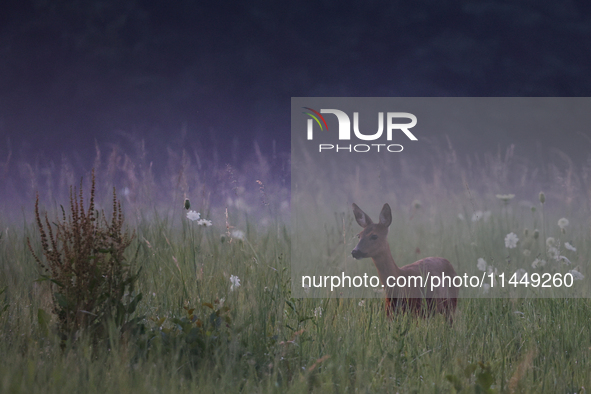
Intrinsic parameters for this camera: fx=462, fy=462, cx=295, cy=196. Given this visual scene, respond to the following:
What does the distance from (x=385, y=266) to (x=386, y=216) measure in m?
0.37

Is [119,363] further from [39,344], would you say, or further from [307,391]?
[307,391]

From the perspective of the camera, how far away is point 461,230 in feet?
14.2

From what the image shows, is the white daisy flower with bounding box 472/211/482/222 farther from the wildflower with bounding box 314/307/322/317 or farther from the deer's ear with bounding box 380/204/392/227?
the wildflower with bounding box 314/307/322/317

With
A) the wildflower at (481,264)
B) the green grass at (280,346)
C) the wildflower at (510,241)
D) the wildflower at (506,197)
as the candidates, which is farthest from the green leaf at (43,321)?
the wildflower at (506,197)

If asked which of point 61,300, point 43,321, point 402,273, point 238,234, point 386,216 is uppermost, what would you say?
point 386,216

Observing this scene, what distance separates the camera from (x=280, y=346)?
2.47 metres

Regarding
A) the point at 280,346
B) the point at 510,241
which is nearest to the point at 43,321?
the point at 280,346

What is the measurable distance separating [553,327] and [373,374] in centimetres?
155

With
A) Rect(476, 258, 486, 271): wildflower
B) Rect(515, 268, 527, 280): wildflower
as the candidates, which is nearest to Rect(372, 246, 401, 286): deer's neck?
Rect(476, 258, 486, 271): wildflower

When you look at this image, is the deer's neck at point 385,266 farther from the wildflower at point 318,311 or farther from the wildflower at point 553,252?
the wildflower at point 553,252

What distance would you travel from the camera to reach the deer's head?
3.38m

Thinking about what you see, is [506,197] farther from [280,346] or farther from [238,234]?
[280,346]

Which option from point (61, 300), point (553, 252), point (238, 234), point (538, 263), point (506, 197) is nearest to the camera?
point (61, 300)

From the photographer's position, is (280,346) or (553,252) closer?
(280,346)
